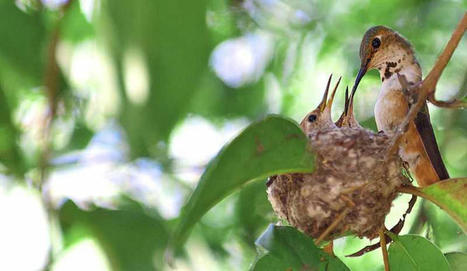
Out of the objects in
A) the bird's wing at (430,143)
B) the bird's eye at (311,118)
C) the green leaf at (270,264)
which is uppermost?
the bird's wing at (430,143)

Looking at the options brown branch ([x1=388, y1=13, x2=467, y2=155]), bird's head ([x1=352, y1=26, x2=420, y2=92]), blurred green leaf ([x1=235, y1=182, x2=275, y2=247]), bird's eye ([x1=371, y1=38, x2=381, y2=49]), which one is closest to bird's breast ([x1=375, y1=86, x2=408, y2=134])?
bird's head ([x1=352, y1=26, x2=420, y2=92])

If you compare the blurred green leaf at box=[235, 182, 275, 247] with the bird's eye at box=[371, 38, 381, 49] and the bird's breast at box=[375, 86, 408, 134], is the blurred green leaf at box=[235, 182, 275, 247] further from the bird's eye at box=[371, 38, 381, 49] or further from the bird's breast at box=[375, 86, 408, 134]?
the bird's breast at box=[375, 86, 408, 134]

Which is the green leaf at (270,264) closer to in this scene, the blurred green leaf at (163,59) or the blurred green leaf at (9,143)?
the blurred green leaf at (9,143)

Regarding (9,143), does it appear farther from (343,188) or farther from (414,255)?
(414,255)

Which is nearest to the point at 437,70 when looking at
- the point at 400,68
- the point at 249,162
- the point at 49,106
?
the point at 249,162

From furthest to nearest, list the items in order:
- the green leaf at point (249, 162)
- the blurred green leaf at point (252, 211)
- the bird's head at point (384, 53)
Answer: the blurred green leaf at point (252, 211), the bird's head at point (384, 53), the green leaf at point (249, 162)

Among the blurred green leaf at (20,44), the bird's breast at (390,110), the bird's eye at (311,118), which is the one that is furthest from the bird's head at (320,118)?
the blurred green leaf at (20,44)

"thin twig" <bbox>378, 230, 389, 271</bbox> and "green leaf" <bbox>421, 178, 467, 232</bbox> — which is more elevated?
"green leaf" <bbox>421, 178, 467, 232</bbox>

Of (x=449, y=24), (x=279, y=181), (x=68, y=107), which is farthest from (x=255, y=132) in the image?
(x=449, y=24)
